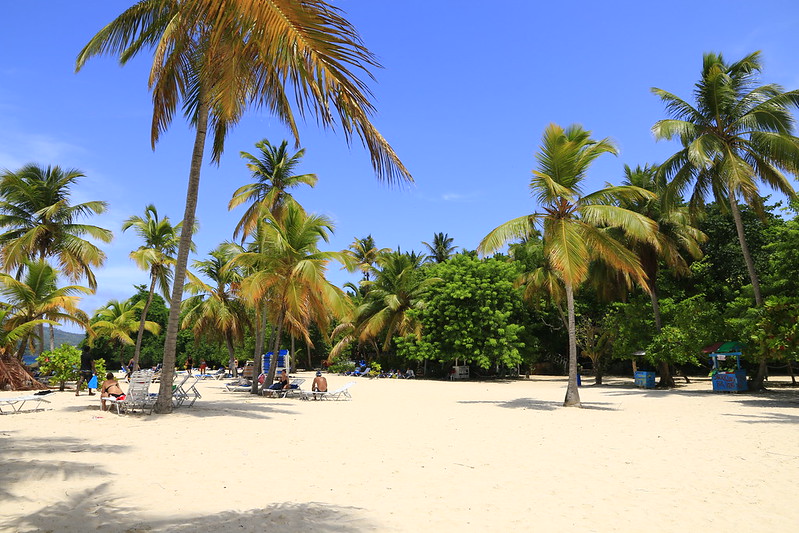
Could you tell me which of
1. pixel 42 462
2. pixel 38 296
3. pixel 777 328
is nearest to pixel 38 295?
pixel 38 296

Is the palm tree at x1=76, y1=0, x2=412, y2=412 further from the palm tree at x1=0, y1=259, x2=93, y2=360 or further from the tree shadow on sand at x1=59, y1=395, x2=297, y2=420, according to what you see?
the palm tree at x1=0, y1=259, x2=93, y2=360

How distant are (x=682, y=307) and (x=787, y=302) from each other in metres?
7.00

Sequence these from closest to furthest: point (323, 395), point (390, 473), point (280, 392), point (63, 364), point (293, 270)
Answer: point (390, 473)
point (293, 270)
point (323, 395)
point (280, 392)
point (63, 364)

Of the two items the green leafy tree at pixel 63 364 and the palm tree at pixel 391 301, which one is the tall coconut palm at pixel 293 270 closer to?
the green leafy tree at pixel 63 364

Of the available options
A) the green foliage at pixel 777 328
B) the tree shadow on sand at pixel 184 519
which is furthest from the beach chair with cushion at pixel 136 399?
the green foliage at pixel 777 328

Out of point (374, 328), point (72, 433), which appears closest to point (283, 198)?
point (374, 328)

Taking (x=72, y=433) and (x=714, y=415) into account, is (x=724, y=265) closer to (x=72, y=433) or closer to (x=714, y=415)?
(x=714, y=415)

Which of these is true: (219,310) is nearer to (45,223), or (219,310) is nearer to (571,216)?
(45,223)

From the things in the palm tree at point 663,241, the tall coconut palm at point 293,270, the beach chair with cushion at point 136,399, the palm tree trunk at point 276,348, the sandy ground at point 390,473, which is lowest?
the sandy ground at point 390,473

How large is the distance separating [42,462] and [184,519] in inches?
123

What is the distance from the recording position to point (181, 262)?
11828mm

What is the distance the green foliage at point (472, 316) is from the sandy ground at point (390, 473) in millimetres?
17919

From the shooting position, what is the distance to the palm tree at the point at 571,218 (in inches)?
557

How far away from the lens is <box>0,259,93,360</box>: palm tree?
1945 cm
